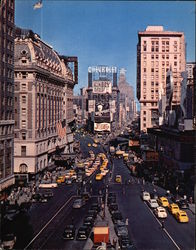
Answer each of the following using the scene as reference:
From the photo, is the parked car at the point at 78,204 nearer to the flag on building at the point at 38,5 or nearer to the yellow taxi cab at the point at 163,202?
the yellow taxi cab at the point at 163,202

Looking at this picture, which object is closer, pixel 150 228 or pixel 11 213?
pixel 150 228

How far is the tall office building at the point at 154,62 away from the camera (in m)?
111

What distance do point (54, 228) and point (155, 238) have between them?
9618 millimetres

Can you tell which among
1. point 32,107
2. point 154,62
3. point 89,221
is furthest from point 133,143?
point 89,221

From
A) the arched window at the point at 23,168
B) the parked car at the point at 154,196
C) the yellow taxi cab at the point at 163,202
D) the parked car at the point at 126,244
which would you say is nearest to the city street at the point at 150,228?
the parked car at the point at 126,244

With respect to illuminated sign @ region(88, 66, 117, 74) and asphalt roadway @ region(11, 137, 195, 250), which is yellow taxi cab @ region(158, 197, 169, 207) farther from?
illuminated sign @ region(88, 66, 117, 74)

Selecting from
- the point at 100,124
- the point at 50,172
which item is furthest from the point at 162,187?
the point at 100,124

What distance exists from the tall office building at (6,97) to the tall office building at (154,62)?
69818 millimetres

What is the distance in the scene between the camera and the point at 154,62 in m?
112

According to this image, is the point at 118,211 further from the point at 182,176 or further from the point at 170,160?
the point at 170,160

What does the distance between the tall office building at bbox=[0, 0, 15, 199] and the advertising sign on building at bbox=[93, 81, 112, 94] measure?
414ft

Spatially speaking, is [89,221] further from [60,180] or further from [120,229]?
[60,180]

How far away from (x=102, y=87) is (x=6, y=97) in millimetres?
130475

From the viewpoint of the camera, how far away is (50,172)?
220 ft
